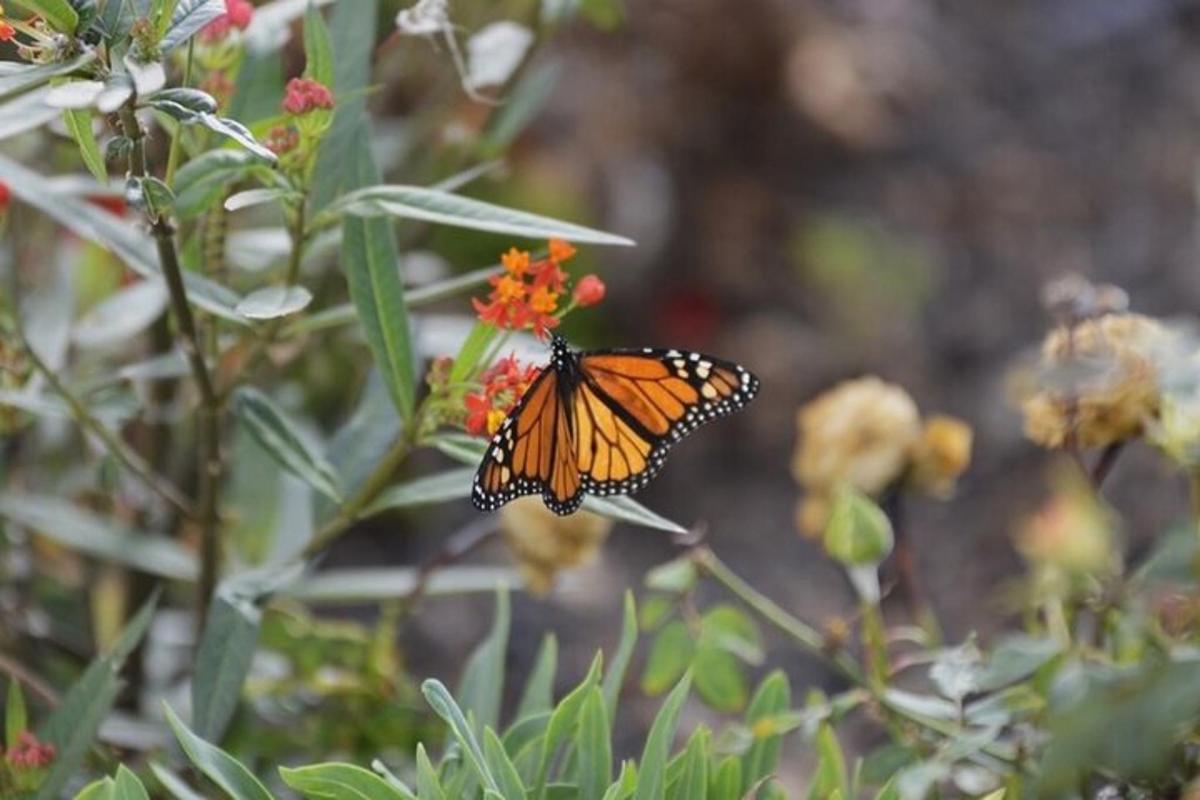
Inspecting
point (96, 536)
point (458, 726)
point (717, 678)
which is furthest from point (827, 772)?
point (96, 536)

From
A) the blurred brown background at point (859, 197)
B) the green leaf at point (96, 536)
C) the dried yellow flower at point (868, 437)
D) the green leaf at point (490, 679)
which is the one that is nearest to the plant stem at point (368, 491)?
the green leaf at point (490, 679)

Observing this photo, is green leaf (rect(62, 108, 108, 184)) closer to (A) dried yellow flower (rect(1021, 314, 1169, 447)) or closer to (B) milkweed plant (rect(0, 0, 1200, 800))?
(B) milkweed plant (rect(0, 0, 1200, 800))

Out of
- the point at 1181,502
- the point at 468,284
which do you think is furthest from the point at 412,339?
the point at 1181,502

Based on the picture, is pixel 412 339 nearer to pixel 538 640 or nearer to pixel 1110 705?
pixel 1110 705

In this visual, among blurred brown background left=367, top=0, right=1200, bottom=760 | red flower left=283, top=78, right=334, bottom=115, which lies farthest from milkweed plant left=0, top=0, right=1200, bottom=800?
blurred brown background left=367, top=0, right=1200, bottom=760

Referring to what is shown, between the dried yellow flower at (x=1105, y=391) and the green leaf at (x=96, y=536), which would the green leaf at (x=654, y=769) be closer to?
the dried yellow flower at (x=1105, y=391)
